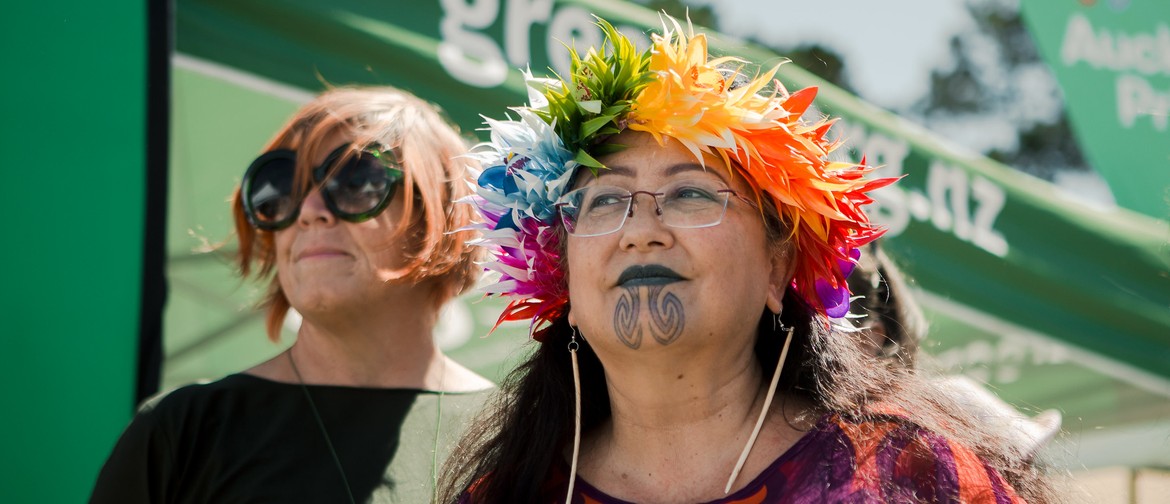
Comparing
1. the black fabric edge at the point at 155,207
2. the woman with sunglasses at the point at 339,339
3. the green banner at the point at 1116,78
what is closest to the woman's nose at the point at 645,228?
the woman with sunglasses at the point at 339,339

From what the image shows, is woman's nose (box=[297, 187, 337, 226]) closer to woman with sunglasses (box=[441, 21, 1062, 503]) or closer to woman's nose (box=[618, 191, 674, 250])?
woman with sunglasses (box=[441, 21, 1062, 503])

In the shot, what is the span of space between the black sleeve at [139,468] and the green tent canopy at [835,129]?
0.83 m

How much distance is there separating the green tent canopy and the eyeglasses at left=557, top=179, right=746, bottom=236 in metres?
0.55

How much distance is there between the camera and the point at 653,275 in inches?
80.4

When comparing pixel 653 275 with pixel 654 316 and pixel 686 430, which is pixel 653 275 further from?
pixel 686 430

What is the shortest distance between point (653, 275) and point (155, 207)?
2.09 m

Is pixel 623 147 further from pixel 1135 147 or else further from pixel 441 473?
pixel 1135 147

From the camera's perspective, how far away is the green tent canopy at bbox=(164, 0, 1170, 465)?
11.9 ft

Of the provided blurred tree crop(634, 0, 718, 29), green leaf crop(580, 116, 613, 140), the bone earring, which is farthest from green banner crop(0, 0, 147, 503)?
blurred tree crop(634, 0, 718, 29)

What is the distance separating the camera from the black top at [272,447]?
2584 millimetres

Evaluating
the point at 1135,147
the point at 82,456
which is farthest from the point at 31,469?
the point at 1135,147

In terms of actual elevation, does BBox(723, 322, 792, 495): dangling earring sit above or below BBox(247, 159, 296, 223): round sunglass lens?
above

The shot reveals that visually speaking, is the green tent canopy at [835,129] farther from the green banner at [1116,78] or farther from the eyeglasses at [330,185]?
the eyeglasses at [330,185]

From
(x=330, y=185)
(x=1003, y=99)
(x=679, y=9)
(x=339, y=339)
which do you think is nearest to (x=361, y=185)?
(x=330, y=185)
